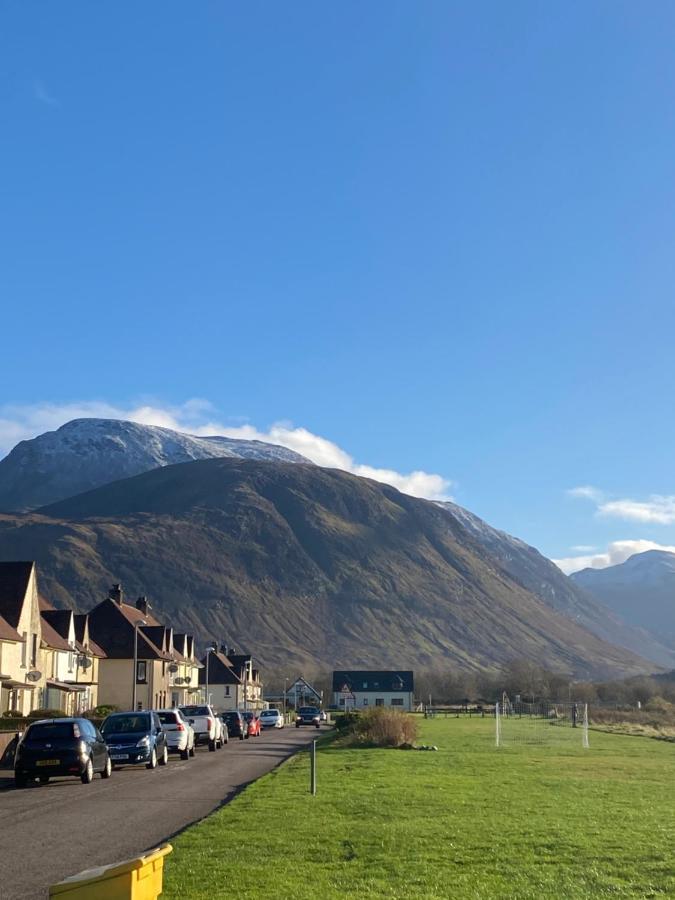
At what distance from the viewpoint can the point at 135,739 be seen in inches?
1196

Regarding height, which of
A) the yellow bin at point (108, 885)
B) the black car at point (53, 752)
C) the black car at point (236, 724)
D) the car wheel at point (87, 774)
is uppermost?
the yellow bin at point (108, 885)

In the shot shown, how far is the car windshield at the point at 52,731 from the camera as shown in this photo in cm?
2428

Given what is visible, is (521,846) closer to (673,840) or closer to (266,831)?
(673,840)

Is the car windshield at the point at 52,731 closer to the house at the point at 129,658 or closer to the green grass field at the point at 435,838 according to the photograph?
the green grass field at the point at 435,838

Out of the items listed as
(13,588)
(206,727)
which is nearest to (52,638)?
(13,588)

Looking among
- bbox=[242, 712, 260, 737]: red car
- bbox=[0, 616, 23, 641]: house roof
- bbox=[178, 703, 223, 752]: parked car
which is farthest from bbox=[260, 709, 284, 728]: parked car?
bbox=[178, 703, 223, 752]: parked car

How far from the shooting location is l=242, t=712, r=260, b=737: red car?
5518cm

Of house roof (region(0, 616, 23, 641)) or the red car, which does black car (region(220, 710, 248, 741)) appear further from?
house roof (region(0, 616, 23, 641))

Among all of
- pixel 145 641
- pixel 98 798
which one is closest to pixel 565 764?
pixel 98 798

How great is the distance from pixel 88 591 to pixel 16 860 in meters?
190

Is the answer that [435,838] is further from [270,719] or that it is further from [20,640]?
[270,719]

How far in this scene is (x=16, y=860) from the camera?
1301cm

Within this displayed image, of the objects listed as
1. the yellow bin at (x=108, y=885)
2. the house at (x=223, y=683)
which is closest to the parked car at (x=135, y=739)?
the yellow bin at (x=108, y=885)

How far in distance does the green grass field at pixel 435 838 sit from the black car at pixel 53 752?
14.0ft
